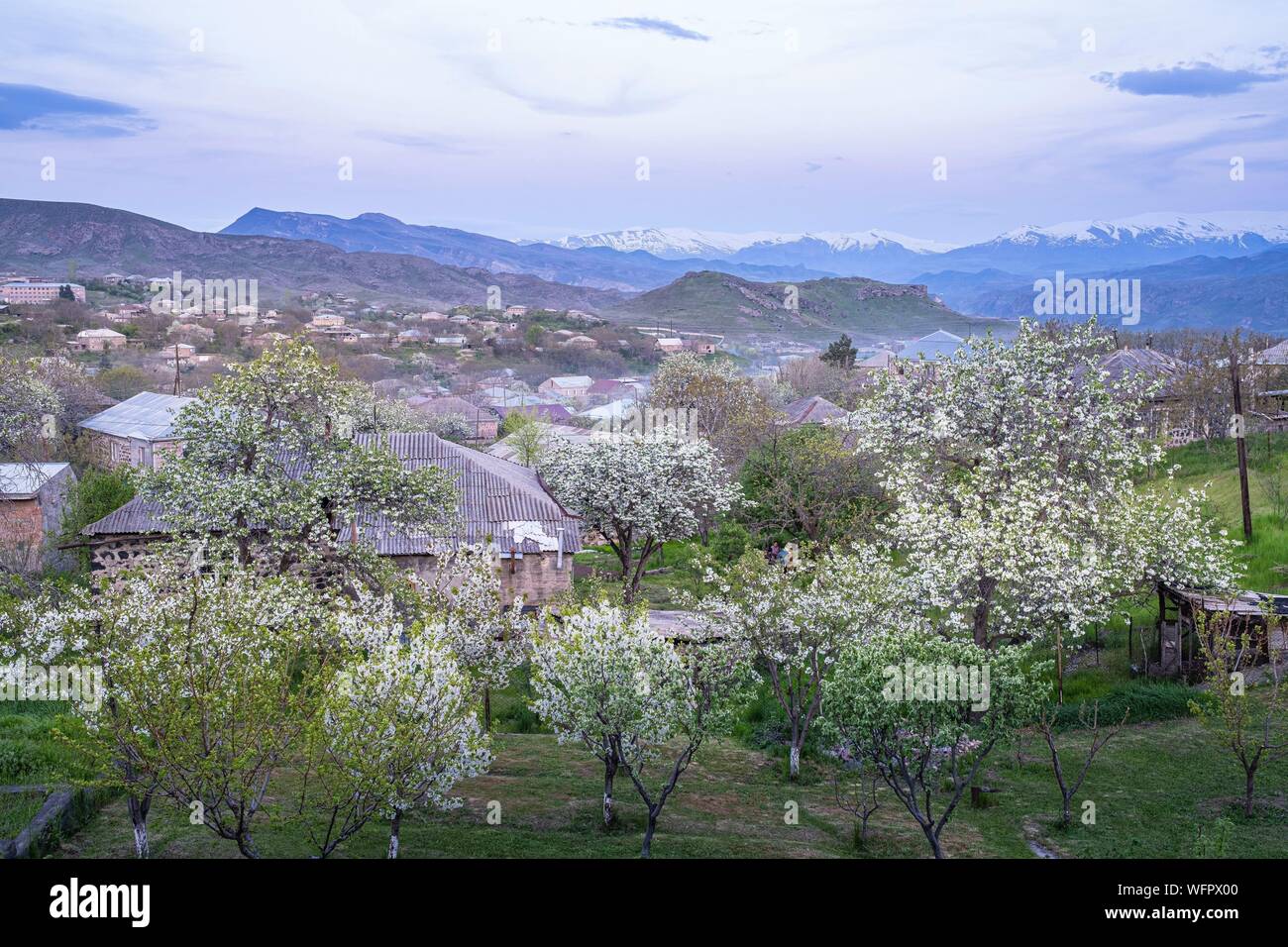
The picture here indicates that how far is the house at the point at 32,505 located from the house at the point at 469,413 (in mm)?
40544

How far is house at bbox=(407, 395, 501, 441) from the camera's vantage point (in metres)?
77.3

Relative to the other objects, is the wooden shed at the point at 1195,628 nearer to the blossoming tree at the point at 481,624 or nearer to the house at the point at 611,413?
the blossoming tree at the point at 481,624

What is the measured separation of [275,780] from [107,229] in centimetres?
19933

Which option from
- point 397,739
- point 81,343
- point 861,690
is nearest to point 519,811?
point 397,739

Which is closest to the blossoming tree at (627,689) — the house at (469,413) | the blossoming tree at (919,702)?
the blossoming tree at (919,702)

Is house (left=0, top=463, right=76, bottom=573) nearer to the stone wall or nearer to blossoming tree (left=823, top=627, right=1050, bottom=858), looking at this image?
the stone wall

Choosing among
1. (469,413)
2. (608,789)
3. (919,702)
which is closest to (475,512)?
(608,789)

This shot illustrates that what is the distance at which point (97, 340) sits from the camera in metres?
103

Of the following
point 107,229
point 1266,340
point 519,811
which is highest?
point 107,229

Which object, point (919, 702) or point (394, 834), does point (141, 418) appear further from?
point (919, 702)

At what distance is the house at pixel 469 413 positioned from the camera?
254ft
